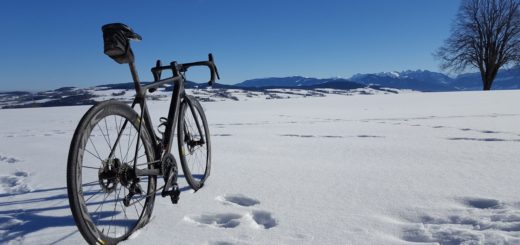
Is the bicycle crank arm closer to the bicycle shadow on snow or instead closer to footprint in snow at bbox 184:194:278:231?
footprint in snow at bbox 184:194:278:231

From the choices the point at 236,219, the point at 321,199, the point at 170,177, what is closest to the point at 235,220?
the point at 236,219

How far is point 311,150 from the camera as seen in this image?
5.39 m

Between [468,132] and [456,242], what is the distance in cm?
564

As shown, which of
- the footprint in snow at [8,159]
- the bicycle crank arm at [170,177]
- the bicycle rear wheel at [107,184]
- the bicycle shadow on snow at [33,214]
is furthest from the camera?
the footprint in snow at [8,159]

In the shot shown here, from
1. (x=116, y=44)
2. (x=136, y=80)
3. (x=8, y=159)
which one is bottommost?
(x=8, y=159)

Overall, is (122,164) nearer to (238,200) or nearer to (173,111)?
(173,111)

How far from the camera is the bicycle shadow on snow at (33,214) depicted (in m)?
2.30

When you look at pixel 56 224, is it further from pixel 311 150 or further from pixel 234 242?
pixel 311 150

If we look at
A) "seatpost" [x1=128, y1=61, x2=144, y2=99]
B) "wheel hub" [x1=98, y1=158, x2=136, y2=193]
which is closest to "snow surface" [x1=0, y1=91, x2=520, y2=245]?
"wheel hub" [x1=98, y1=158, x2=136, y2=193]

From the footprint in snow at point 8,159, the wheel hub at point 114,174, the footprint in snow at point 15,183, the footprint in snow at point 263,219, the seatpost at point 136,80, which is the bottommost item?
the footprint in snow at point 8,159

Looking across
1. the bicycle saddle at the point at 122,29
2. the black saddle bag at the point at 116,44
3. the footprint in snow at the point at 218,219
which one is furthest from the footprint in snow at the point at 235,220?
the bicycle saddle at the point at 122,29

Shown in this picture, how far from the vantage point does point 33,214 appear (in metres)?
2.63

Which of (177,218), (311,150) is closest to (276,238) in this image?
(177,218)

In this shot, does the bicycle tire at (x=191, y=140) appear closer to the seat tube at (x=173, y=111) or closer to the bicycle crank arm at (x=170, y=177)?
the seat tube at (x=173, y=111)
